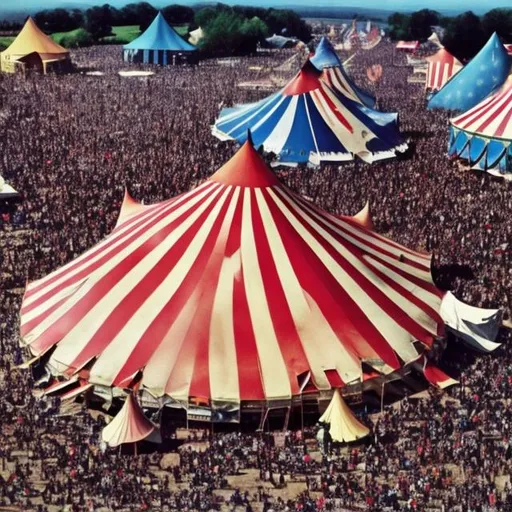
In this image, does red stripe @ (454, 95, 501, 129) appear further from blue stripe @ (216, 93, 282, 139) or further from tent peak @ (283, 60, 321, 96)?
blue stripe @ (216, 93, 282, 139)

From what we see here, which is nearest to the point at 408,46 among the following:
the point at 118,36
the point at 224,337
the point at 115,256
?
the point at 118,36

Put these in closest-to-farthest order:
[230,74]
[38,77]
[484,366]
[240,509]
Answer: [240,509], [484,366], [38,77], [230,74]

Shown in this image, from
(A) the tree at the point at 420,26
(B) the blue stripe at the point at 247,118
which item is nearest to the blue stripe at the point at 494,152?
(B) the blue stripe at the point at 247,118

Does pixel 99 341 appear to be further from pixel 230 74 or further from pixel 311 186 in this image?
pixel 230 74

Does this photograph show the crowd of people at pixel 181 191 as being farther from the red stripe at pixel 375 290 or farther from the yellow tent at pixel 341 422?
the red stripe at pixel 375 290

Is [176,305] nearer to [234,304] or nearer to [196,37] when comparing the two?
[234,304]

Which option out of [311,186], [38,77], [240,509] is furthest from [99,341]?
[38,77]
